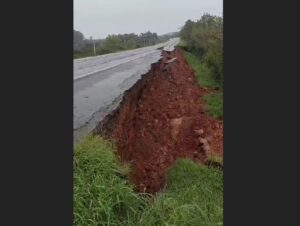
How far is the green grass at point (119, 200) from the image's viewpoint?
3.68 m

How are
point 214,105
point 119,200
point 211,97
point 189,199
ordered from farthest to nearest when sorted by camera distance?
point 211,97
point 214,105
point 189,199
point 119,200

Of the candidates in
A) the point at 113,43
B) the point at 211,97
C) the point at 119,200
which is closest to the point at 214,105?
the point at 211,97

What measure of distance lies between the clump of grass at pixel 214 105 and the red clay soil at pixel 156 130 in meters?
0.18

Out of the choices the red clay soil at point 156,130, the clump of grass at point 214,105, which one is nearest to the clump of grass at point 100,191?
the red clay soil at point 156,130

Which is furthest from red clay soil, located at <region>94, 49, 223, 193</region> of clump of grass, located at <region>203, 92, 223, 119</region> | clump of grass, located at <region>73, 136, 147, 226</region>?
clump of grass, located at <region>73, 136, 147, 226</region>

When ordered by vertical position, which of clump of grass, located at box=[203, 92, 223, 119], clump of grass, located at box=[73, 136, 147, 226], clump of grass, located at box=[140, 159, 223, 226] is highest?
clump of grass, located at box=[203, 92, 223, 119]

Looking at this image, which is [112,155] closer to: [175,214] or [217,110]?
[175,214]

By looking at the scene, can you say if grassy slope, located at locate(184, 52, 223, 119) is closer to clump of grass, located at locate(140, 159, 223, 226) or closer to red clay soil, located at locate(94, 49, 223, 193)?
red clay soil, located at locate(94, 49, 223, 193)

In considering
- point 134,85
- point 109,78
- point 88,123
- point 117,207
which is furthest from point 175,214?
point 109,78

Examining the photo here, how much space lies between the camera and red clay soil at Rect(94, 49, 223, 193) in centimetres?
562

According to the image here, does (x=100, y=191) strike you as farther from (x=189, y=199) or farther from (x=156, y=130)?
(x=156, y=130)

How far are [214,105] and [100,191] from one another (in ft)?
21.2

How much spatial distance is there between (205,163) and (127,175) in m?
1.87

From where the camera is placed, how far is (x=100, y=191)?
3.89 m
